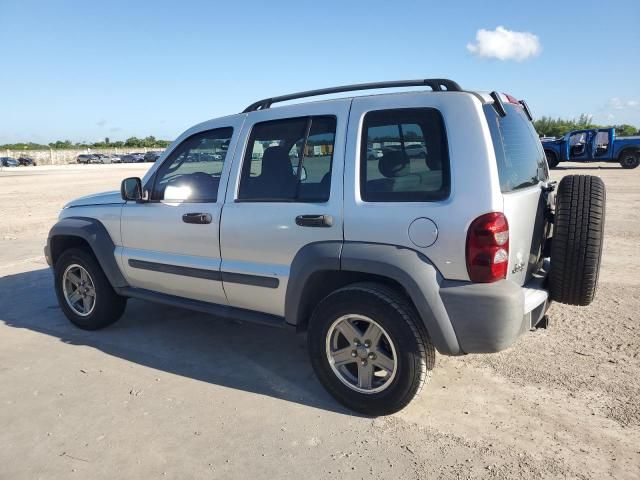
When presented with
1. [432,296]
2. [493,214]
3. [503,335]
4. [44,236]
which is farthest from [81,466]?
[44,236]

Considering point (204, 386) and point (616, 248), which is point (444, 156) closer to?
point (204, 386)

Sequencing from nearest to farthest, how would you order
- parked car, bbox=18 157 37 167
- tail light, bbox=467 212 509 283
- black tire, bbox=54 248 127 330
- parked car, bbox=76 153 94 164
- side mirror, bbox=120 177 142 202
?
tail light, bbox=467 212 509 283 → side mirror, bbox=120 177 142 202 → black tire, bbox=54 248 127 330 → parked car, bbox=18 157 37 167 → parked car, bbox=76 153 94 164

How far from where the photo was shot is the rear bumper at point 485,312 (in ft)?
8.76

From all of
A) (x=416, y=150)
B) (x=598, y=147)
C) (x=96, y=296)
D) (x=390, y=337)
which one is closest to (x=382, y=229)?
(x=416, y=150)

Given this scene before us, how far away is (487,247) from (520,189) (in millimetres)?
570

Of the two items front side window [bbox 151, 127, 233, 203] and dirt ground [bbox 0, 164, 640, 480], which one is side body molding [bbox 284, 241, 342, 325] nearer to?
dirt ground [bbox 0, 164, 640, 480]

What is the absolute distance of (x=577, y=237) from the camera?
298 cm

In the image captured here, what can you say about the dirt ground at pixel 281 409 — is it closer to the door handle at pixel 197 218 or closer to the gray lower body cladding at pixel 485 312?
the gray lower body cladding at pixel 485 312

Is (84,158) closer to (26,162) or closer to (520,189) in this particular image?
(26,162)

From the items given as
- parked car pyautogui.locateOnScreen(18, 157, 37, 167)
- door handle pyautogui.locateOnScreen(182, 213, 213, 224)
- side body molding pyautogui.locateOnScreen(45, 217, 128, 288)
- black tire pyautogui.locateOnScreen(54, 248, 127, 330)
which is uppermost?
parked car pyautogui.locateOnScreen(18, 157, 37, 167)

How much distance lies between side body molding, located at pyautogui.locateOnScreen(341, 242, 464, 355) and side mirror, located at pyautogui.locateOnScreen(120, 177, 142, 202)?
86.2 inches

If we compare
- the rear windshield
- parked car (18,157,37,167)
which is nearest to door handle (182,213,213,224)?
the rear windshield

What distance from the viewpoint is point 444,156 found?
282 centimetres

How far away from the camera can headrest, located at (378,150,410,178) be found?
2.98m
